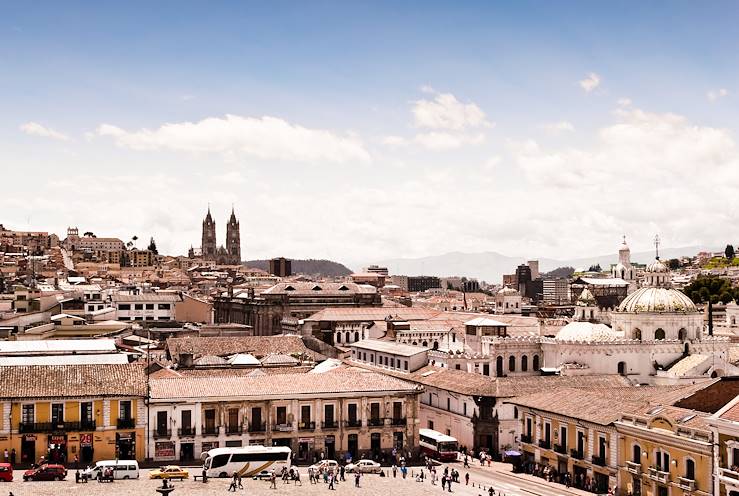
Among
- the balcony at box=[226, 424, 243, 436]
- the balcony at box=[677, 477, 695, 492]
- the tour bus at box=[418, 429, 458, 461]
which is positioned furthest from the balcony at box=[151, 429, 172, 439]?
the balcony at box=[677, 477, 695, 492]

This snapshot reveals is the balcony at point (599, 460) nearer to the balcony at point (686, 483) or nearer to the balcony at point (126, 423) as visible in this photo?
the balcony at point (686, 483)

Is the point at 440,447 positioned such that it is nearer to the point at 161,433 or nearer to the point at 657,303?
the point at 161,433

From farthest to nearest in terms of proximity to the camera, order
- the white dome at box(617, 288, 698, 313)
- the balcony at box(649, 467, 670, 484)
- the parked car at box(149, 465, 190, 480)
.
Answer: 1. the white dome at box(617, 288, 698, 313)
2. the parked car at box(149, 465, 190, 480)
3. the balcony at box(649, 467, 670, 484)

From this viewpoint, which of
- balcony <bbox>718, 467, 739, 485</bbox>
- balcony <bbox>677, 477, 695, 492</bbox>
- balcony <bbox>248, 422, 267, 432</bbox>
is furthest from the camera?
balcony <bbox>248, 422, 267, 432</bbox>

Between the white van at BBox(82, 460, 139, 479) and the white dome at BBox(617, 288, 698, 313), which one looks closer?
the white van at BBox(82, 460, 139, 479)

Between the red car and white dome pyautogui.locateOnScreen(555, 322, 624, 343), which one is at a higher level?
white dome pyautogui.locateOnScreen(555, 322, 624, 343)

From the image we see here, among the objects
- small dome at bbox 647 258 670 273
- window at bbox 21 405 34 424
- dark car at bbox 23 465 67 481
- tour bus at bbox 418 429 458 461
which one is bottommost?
tour bus at bbox 418 429 458 461

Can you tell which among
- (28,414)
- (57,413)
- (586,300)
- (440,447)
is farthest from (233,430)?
(586,300)

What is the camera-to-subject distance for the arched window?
42125 mm

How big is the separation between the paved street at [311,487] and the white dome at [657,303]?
24099 mm

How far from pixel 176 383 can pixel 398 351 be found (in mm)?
25057

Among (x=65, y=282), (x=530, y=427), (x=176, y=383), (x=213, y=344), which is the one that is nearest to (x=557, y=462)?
(x=530, y=427)

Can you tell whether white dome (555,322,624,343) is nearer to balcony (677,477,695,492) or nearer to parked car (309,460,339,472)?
parked car (309,460,339,472)

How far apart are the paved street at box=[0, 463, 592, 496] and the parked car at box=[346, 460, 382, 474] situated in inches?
36.2
